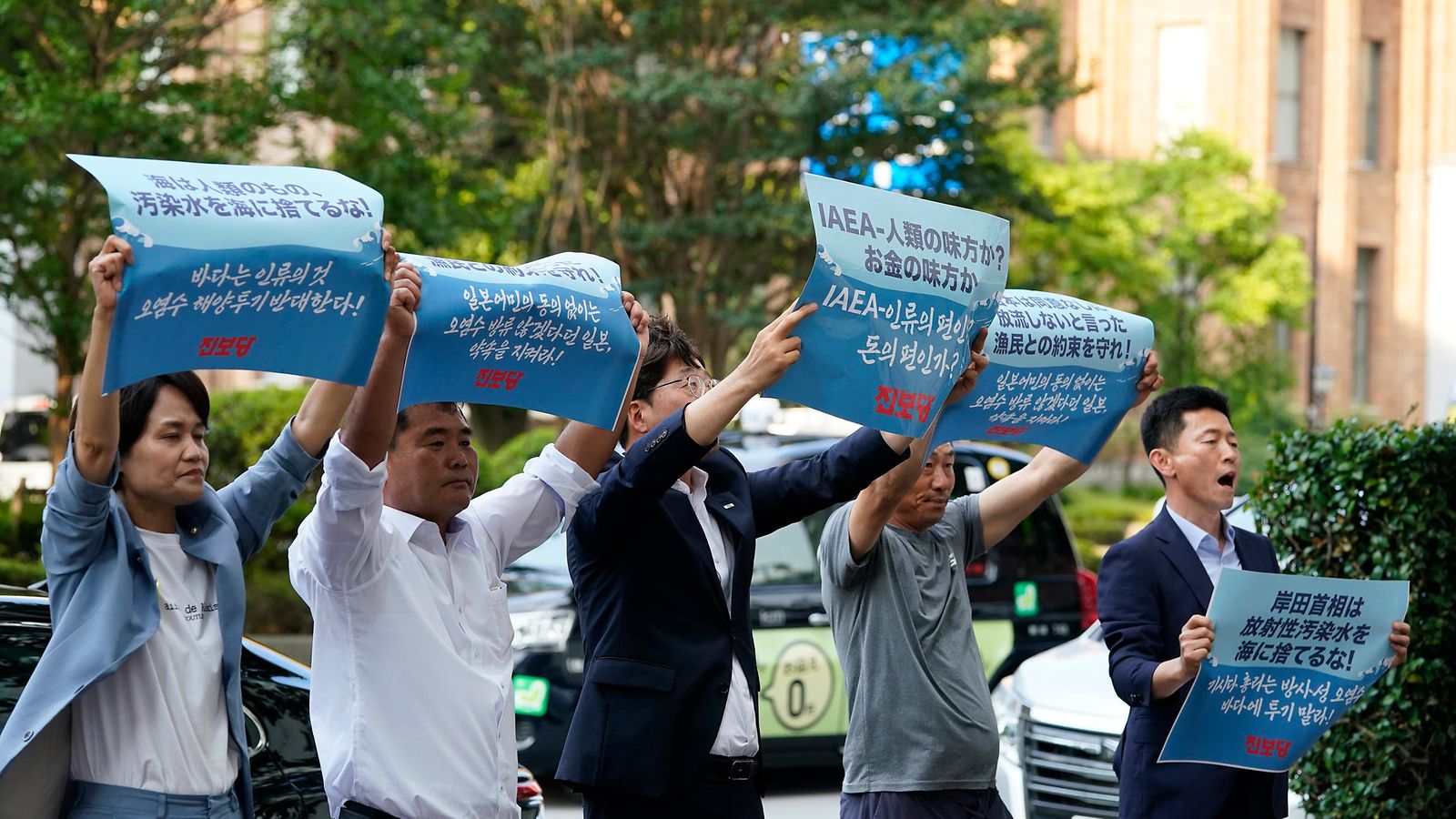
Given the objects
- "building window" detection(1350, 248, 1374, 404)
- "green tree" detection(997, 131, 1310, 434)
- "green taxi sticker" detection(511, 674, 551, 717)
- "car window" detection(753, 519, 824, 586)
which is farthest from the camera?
"building window" detection(1350, 248, 1374, 404)

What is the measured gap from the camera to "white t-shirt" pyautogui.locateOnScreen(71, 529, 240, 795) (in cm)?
346

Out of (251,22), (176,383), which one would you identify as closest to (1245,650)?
(176,383)

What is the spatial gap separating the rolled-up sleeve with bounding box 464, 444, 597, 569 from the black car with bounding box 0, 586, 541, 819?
833 mm

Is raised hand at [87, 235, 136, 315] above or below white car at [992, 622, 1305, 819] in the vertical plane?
above

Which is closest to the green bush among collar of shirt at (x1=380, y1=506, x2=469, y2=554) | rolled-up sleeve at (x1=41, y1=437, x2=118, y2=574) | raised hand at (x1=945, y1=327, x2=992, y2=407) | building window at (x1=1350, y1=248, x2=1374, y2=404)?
raised hand at (x1=945, y1=327, x2=992, y2=407)

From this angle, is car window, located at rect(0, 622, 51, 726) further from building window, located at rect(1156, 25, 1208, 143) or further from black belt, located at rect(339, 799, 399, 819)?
building window, located at rect(1156, 25, 1208, 143)

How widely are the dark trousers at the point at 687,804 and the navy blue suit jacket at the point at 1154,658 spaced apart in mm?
1304

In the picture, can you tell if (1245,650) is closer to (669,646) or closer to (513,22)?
(669,646)

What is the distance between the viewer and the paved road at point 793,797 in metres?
9.33

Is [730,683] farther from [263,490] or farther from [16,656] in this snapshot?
[16,656]

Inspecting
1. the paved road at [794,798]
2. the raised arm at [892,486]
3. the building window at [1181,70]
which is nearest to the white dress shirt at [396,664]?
the raised arm at [892,486]

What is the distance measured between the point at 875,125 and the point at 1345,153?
26688 millimetres

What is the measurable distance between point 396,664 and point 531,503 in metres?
0.66

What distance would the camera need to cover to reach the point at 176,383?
375 cm
